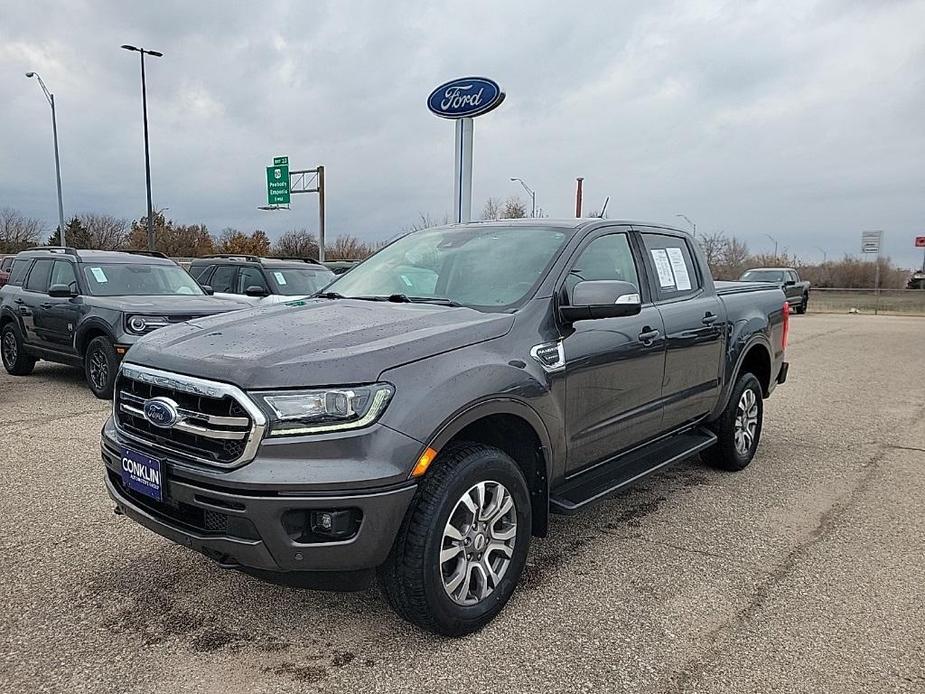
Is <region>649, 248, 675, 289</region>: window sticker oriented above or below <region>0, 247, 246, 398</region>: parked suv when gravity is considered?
above

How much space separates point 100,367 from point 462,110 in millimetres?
11669

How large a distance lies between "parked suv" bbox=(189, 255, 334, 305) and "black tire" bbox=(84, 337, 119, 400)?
3460 millimetres

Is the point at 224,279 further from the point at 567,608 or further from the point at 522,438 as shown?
the point at 567,608

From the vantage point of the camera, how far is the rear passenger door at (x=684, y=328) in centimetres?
435

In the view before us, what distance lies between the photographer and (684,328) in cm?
444

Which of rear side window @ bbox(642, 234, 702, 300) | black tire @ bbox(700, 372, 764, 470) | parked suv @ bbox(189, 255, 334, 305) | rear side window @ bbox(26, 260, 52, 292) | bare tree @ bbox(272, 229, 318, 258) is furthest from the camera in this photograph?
bare tree @ bbox(272, 229, 318, 258)

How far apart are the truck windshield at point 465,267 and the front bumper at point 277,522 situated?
1.24 m

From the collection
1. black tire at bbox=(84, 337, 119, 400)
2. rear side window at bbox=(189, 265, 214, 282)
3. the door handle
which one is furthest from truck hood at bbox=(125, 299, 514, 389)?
rear side window at bbox=(189, 265, 214, 282)

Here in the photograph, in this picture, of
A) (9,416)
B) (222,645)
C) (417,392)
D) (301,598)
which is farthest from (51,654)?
(9,416)

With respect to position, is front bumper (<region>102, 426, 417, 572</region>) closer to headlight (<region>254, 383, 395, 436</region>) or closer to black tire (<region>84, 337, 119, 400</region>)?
headlight (<region>254, 383, 395, 436</region>)

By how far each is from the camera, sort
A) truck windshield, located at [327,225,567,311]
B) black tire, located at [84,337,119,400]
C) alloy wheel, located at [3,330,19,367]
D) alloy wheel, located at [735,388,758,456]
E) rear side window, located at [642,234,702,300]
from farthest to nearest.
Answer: alloy wheel, located at [3,330,19,367], black tire, located at [84,337,119,400], alloy wheel, located at [735,388,758,456], rear side window, located at [642,234,702,300], truck windshield, located at [327,225,567,311]

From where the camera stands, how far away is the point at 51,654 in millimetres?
2754

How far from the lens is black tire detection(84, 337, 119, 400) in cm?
754

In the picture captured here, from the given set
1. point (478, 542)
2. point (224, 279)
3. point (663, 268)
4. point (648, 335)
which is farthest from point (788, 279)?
point (478, 542)
